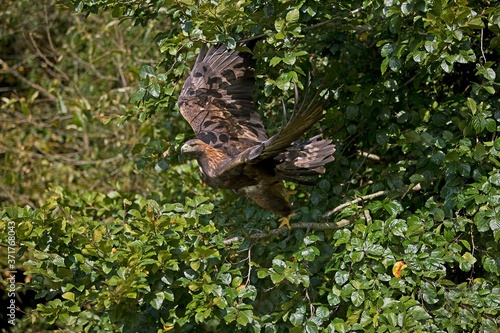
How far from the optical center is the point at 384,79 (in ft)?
11.2

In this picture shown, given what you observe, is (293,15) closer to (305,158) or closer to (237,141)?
(305,158)

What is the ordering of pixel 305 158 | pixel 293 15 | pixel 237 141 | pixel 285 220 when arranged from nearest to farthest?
1. pixel 293 15
2. pixel 305 158
3. pixel 285 220
4. pixel 237 141

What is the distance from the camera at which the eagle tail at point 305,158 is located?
3102 mm

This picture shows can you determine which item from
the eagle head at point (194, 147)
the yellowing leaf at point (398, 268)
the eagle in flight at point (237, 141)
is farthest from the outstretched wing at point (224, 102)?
the yellowing leaf at point (398, 268)

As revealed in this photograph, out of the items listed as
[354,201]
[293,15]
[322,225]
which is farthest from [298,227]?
[293,15]

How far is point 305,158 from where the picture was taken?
312 centimetres

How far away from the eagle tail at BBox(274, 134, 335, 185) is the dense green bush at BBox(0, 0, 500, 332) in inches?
9.5

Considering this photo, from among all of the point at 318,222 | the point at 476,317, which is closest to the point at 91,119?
the point at 318,222

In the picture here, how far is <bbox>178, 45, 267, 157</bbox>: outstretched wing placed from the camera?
12.3 ft

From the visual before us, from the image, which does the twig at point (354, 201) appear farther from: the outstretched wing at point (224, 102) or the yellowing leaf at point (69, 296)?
the yellowing leaf at point (69, 296)

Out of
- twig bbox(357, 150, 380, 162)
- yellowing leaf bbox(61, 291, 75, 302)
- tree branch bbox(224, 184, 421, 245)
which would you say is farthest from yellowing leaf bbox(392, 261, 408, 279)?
yellowing leaf bbox(61, 291, 75, 302)

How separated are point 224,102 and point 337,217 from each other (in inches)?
33.6

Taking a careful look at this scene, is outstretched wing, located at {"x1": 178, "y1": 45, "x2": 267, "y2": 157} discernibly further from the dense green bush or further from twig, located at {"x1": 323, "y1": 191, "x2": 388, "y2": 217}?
twig, located at {"x1": 323, "y1": 191, "x2": 388, "y2": 217}

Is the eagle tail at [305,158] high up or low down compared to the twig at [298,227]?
up
